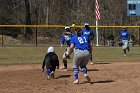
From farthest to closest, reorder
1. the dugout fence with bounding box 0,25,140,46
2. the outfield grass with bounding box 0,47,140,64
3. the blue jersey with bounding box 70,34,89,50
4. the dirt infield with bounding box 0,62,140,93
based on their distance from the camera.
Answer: the dugout fence with bounding box 0,25,140,46, the outfield grass with bounding box 0,47,140,64, the blue jersey with bounding box 70,34,89,50, the dirt infield with bounding box 0,62,140,93

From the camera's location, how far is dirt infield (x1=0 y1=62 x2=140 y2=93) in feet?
48.0

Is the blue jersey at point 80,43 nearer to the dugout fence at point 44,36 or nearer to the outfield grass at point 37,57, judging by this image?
the outfield grass at point 37,57

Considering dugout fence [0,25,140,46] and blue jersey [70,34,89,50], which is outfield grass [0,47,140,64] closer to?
blue jersey [70,34,89,50]

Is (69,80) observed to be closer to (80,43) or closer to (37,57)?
(80,43)

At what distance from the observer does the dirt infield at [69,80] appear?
14641 mm

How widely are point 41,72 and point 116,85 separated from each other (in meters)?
5.20

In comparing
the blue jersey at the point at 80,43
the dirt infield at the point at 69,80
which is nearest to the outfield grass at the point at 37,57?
the dirt infield at the point at 69,80

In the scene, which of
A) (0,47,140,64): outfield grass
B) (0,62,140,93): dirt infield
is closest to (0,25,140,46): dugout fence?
(0,47,140,64): outfield grass

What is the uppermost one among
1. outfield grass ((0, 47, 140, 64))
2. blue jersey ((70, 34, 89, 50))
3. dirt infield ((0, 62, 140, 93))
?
blue jersey ((70, 34, 89, 50))

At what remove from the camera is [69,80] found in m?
17.1

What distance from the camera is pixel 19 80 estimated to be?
17188 mm

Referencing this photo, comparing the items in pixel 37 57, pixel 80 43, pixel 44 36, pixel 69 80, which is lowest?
pixel 69 80

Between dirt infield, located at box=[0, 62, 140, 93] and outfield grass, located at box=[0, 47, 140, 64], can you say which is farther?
outfield grass, located at box=[0, 47, 140, 64]

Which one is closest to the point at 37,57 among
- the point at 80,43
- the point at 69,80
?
the point at 69,80
